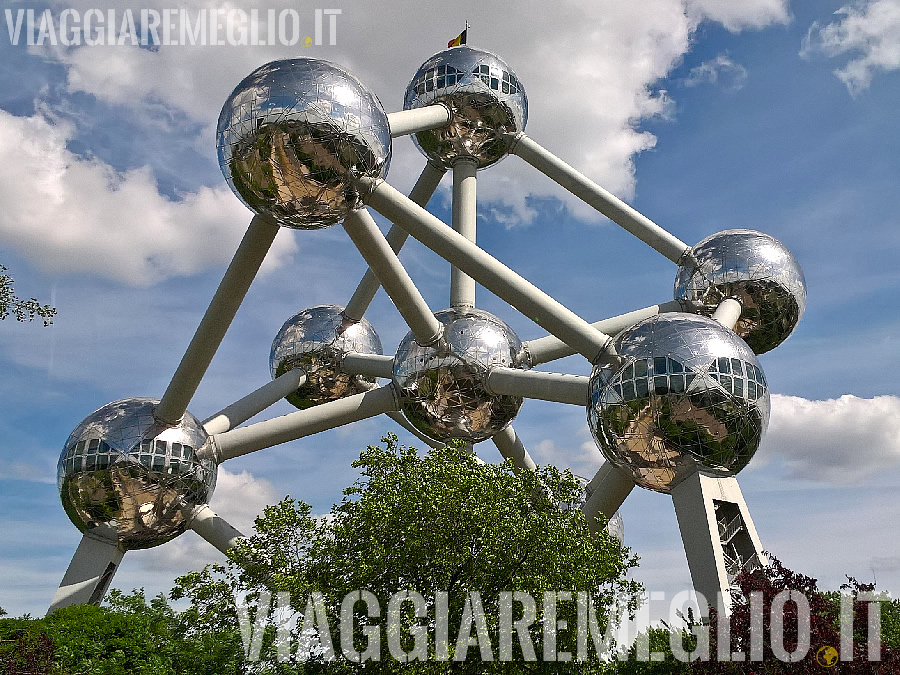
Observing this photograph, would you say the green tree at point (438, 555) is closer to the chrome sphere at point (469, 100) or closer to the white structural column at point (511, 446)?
the white structural column at point (511, 446)

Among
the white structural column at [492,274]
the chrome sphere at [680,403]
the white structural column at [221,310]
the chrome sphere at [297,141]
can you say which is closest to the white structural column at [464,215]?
the white structural column at [492,274]

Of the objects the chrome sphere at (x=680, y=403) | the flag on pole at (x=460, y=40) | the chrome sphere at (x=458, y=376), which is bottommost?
the chrome sphere at (x=680, y=403)

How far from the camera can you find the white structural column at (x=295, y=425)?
585 inches

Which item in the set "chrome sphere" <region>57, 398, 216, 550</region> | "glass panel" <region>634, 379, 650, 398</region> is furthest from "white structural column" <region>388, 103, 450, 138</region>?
"chrome sphere" <region>57, 398, 216, 550</region>

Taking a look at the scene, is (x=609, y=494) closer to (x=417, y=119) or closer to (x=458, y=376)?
(x=458, y=376)

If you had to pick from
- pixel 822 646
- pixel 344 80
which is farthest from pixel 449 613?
pixel 344 80

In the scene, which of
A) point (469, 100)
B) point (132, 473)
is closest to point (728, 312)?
point (469, 100)

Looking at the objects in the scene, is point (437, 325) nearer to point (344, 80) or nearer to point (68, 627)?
point (344, 80)

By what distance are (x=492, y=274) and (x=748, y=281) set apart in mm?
6012

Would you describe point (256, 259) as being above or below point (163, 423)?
above

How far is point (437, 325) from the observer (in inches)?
563

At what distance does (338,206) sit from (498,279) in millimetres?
2599

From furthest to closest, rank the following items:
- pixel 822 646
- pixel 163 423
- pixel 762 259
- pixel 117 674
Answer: pixel 762 259 < pixel 163 423 < pixel 117 674 < pixel 822 646

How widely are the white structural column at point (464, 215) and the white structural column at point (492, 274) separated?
119 inches
